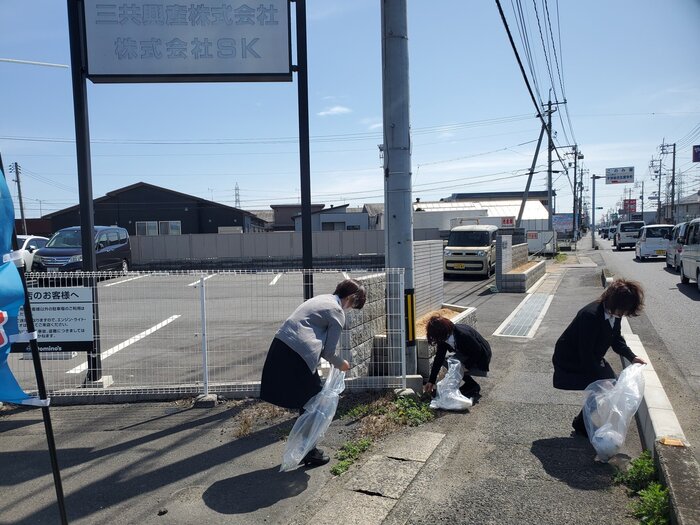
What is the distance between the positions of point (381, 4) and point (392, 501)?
5027 mm

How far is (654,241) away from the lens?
2669cm

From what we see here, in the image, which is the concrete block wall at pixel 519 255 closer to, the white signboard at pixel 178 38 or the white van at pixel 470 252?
the white van at pixel 470 252

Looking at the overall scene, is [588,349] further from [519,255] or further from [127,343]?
[519,255]

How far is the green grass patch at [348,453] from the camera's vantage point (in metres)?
4.12

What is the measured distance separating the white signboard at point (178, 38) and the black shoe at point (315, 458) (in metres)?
4.39

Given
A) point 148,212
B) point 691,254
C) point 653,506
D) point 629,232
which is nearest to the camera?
point 653,506

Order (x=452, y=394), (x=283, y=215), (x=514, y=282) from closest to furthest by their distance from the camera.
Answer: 1. (x=452, y=394)
2. (x=514, y=282)
3. (x=283, y=215)

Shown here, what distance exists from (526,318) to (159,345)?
729 cm

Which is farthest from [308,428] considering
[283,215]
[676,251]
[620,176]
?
[620,176]

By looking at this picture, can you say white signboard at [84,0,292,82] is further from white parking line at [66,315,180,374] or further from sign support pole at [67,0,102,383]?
white parking line at [66,315,180,374]

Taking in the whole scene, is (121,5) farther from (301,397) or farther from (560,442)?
(560,442)

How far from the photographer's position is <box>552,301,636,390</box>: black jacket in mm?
4590

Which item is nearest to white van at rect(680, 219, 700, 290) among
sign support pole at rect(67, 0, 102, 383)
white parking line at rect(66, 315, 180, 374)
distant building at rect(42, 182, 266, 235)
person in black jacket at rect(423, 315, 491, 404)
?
person in black jacket at rect(423, 315, 491, 404)

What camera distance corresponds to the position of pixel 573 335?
4.76 meters
